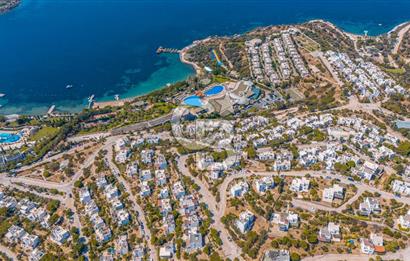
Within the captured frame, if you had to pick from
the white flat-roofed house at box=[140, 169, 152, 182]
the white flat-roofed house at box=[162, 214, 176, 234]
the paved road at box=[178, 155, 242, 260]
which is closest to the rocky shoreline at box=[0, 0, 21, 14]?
the white flat-roofed house at box=[140, 169, 152, 182]

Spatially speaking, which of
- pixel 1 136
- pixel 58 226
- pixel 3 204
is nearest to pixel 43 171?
pixel 3 204

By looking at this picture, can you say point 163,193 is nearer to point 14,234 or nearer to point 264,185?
point 264,185

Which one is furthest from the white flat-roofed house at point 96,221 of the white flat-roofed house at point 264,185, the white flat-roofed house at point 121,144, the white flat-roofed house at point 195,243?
the white flat-roofed house at point 264,185

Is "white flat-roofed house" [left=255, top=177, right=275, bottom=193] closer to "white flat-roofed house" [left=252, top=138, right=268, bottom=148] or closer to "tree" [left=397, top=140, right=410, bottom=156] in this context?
"white flat-roofed house" [left=252, top=138, right=268, bottom=148]

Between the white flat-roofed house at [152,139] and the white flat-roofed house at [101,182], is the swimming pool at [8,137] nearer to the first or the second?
the white flat-roofed house at [101,182]

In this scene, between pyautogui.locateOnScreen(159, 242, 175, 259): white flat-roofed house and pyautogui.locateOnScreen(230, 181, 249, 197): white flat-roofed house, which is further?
pyautogui.locateOnScreen(230, 181, 249, 197): white flat-roofed house

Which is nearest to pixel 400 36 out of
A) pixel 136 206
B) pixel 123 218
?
pixel 136 206
